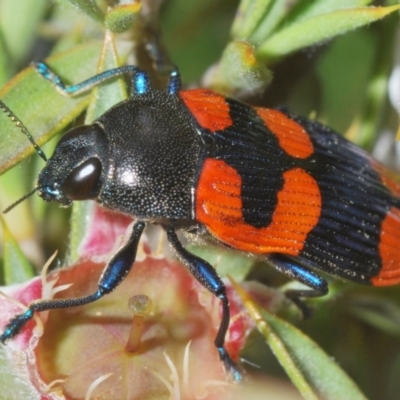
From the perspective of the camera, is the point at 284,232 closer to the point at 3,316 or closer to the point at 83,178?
the point at 83,178

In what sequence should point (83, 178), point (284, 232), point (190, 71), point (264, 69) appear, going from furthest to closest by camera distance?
point (190, 71)
point (284, 232)
point (83, 178)
point (264, 69)

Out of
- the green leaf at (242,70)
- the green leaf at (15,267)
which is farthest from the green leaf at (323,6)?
the green leaf at (15,267)

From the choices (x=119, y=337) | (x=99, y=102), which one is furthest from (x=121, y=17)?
(x=119, y=337)

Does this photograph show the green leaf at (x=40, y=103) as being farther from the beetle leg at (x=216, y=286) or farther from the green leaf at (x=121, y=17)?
the beetle leg at (x=216, y=286)

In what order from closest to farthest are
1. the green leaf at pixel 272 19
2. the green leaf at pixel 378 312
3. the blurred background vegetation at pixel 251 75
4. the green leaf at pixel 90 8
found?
the green leaf at pixel 90 8
the blurred background vegetation at pixel 251 75
the green leaf at pixel 272 19
the green leaf at pixel 378 312

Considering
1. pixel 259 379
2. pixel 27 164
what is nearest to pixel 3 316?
pixel 27 164

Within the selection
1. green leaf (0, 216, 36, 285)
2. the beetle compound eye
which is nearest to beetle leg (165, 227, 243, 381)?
the beetle compound eye

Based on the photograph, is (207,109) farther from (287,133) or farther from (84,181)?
(84,181)
